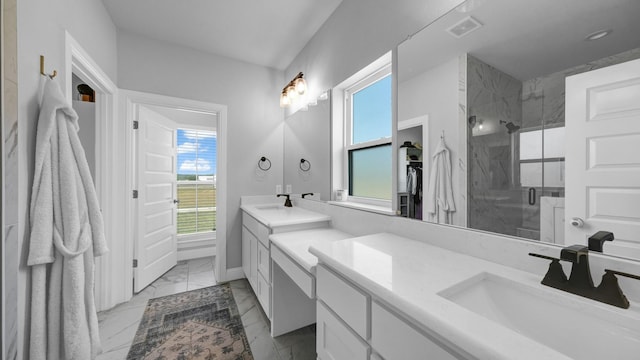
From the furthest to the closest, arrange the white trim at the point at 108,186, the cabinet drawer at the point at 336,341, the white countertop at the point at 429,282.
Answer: the white trim at the point at 108,186
the cabinet drawer at the point at 336,341
the white countertop at the point at 429,282

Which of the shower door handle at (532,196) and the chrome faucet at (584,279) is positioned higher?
the shower door handle at (532,196)

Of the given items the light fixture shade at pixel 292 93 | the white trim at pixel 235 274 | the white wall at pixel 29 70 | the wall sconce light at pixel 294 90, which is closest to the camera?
the white wall at pixel 29 70

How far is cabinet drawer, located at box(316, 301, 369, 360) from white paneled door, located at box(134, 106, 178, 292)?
233cm

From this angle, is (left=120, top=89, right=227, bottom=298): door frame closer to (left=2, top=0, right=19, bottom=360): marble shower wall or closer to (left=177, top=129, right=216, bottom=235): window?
(left=177, top=129, right=216, bottom=235): window

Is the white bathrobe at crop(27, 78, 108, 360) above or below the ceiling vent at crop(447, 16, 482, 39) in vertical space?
below

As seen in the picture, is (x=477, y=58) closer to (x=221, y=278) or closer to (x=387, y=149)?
(x=387, y=149)

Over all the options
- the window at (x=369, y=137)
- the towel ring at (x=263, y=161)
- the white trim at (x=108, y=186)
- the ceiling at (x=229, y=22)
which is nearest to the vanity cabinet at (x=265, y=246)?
the window at (x=369, y=137)

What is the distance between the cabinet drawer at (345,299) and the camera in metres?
0.77

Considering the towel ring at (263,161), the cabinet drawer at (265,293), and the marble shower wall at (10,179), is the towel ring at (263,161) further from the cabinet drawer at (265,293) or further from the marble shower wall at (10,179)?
the marble shower wall at (10,179)

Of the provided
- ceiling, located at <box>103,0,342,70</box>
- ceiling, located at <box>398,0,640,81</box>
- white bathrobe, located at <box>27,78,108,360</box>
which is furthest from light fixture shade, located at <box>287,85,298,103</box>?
white bathrobe, located at <box>27,78,108,360</box>

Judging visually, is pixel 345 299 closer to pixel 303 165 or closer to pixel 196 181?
pixel 303 165

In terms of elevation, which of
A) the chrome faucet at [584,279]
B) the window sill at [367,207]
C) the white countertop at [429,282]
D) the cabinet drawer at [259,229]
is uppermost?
the window sill at [367,207]

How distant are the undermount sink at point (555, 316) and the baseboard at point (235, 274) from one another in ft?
8.48

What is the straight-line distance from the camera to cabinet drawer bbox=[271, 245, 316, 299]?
1.12 m
